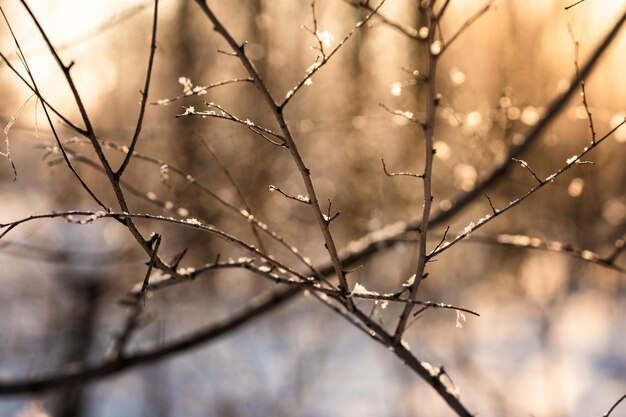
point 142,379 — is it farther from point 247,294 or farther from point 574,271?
point 574,271

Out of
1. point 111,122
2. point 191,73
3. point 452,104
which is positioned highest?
point 191,73

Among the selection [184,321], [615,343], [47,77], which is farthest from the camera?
[615,343]

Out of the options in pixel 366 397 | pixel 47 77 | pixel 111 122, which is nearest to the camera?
pixel 47 77

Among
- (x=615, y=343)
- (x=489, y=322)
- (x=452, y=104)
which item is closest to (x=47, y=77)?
(x=452, y=104)

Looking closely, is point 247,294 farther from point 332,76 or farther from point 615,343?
point 615,343

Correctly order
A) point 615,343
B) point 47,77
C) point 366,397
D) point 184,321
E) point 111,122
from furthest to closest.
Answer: point 615,343 < point 184,321 < point 366,397 < point 111,122 < point 47,77

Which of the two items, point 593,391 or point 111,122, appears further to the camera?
point 593,391

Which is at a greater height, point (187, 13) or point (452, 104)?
point (187, 13)

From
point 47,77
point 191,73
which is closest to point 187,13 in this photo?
point 191,73

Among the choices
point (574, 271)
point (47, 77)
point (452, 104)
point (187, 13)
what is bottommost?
point (47, 77)
